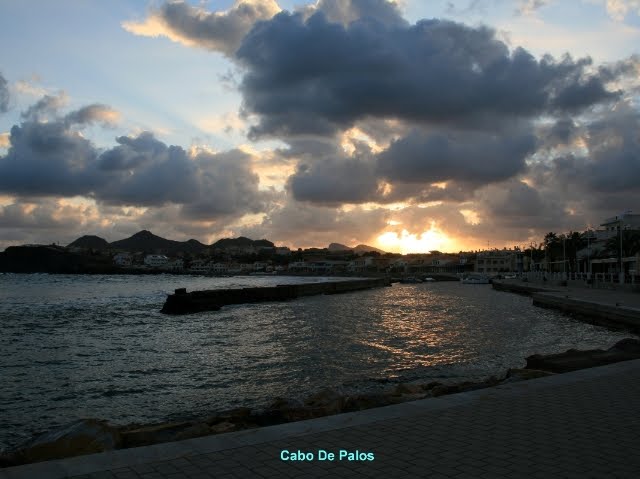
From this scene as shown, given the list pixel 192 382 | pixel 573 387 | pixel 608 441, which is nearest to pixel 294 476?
pixel 608 441

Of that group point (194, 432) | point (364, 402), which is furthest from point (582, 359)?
point (194, 432)

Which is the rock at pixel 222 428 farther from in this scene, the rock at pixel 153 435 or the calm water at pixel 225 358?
the calm water at pixel 225 358

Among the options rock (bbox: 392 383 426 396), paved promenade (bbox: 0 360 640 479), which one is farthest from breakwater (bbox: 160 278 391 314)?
paved promenade (bbox: 0 360 640 479)

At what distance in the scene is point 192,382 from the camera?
15109mm

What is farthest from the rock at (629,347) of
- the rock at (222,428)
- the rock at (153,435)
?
the rock at (153,435)

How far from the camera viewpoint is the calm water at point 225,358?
42.1ft

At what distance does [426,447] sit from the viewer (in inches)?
221

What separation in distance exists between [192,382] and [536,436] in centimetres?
1104

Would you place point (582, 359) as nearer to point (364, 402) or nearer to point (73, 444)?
point (364, 402)

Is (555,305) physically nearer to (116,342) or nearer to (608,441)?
(116,342)

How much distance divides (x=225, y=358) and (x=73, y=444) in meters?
12.6

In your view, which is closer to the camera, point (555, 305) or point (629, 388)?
point (629, 388)

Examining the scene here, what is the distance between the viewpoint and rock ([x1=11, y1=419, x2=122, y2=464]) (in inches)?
269

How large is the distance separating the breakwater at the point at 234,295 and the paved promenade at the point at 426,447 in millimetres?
38380
